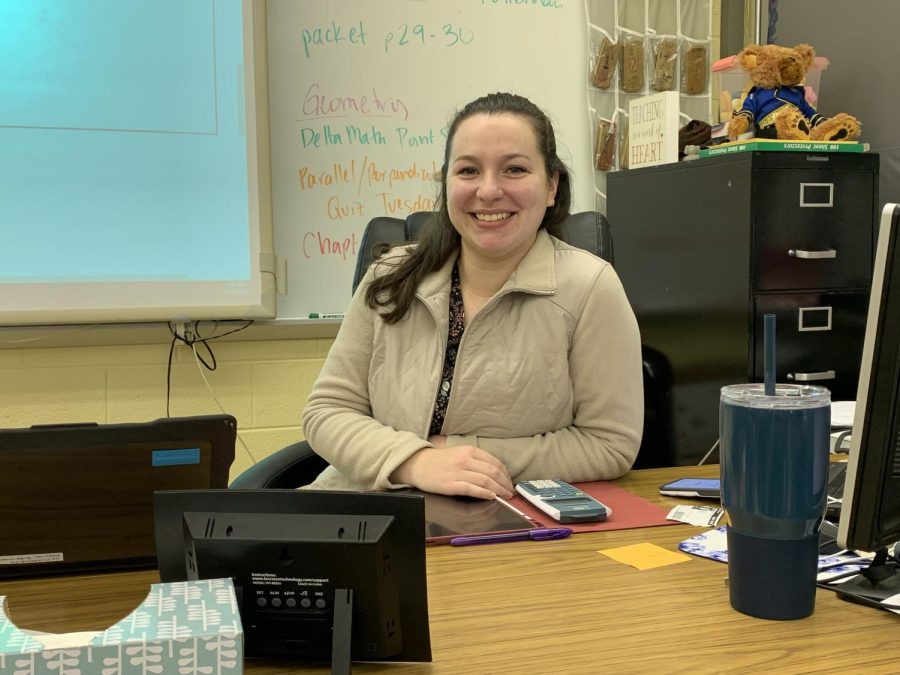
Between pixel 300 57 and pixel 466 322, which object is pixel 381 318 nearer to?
pixel 466 322

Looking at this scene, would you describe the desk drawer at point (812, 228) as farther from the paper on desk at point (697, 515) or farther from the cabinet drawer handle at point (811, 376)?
the paper on desk at point (697, 515)

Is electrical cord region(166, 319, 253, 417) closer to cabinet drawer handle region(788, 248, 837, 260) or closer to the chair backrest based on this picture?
the chair backrest

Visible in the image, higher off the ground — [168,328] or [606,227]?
[606,227]

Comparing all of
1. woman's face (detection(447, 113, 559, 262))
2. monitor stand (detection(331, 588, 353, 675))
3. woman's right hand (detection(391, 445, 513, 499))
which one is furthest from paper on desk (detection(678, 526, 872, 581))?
woman's face (detection(447, 113, 559, 262))

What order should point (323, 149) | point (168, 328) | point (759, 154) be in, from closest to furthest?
point (759, 154), point (168, 328), point (323, 149)

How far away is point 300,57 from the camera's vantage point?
2.33m

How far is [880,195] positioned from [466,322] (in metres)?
1.46

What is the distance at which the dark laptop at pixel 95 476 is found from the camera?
0.81 m

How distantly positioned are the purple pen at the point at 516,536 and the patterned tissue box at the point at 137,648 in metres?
0.48

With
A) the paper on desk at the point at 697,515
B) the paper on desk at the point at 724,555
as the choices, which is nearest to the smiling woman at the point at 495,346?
the paper on desk at the point at 697,515

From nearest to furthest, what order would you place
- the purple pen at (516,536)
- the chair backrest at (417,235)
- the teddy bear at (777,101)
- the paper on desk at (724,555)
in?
1. the paper on desk at (724,555)
2. the purple pen at (516,536)
3. the chair backrest at (417,235)
4. the teddy bear at (777,101)

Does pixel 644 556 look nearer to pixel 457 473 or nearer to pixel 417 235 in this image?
pixel 457 473

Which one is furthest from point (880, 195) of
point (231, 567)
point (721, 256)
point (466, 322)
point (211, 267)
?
point (231, 567)

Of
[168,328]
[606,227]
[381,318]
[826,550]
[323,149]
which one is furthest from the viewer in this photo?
[323,149]
